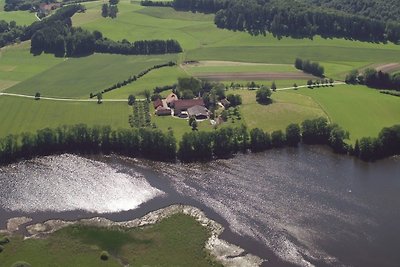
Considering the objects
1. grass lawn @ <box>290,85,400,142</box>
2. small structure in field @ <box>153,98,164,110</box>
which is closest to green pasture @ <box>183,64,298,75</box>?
grass lawn @ <box>290,85,400,142</box>

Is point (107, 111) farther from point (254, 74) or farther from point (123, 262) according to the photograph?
point (123, 262)

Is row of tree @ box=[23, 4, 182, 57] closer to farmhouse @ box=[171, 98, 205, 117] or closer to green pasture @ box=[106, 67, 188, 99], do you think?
green pasture @ box=[106, 67, 188, 99]

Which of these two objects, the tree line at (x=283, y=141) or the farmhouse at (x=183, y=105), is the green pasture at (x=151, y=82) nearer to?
the farmhouse at (x=183, y=105)

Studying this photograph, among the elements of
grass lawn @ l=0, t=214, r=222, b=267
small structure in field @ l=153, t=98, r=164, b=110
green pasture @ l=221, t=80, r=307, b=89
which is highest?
green pasture @ l=221, t=80, r=307, b=89

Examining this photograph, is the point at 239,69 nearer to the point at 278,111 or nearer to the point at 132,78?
the point at 132,78

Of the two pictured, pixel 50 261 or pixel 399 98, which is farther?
pixel 399 98

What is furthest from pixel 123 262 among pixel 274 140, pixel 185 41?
pixel 185 41
